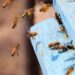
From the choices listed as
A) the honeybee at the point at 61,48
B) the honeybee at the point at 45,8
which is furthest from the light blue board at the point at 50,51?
the honeybee at the point at 45,8

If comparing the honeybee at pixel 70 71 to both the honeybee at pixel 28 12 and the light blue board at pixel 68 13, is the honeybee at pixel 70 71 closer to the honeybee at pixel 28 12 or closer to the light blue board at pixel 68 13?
the light blue board at pixel 68 13

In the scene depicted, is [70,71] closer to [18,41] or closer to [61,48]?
[61,48]

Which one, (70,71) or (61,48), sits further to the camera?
(61,48)

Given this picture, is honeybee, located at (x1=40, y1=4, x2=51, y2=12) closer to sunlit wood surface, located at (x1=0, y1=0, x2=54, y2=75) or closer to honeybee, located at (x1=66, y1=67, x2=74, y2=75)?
sunlit wood surface, located at (x1=0, y1=0, x2=54, y2=75)

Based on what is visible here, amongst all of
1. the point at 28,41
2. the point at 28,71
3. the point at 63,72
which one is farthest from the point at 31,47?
the point at 63,72

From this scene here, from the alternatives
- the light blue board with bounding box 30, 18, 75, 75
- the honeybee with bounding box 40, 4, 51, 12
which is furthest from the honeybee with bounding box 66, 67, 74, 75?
the honeybee with bounding box 40, 4, 51, 12

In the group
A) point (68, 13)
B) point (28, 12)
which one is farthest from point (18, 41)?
point (68, 13)

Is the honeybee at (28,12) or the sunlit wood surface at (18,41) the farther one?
the honeybee at (28,12)

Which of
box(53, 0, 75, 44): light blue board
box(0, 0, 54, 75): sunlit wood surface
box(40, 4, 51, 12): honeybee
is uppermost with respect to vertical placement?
box(53, 0, 75, 44): light blue board

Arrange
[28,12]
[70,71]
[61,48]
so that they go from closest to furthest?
[70,71] < [61,48] < [28,12]
